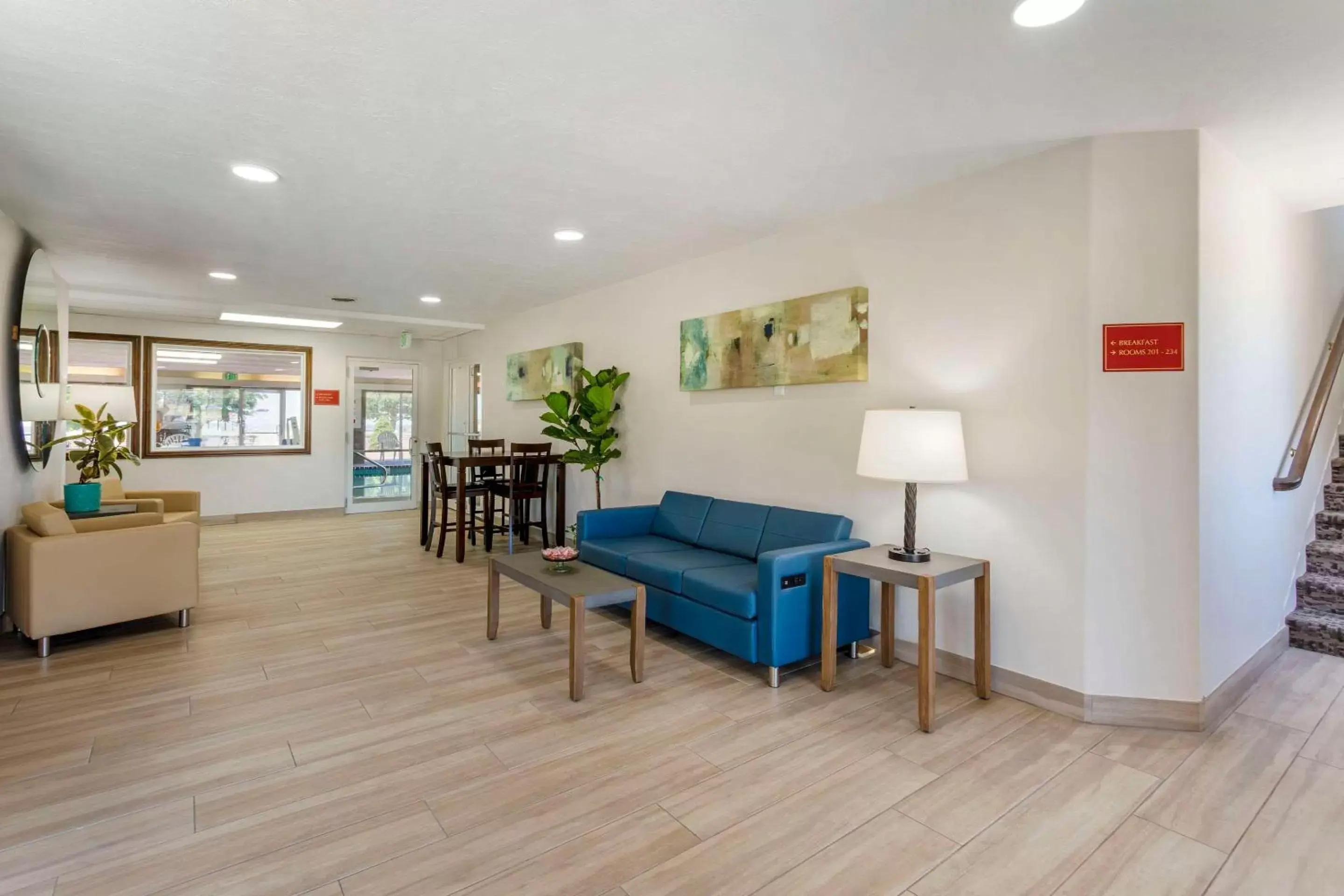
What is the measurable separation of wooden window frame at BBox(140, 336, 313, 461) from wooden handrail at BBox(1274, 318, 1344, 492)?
31.2 ft

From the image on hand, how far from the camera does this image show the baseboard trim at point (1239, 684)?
2.83 meters

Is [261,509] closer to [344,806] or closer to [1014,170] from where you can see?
[344,806]

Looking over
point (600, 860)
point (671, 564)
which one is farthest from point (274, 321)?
point (600, 860)

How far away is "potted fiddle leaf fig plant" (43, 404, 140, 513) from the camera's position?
4332mm

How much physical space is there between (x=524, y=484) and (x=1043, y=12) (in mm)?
5411

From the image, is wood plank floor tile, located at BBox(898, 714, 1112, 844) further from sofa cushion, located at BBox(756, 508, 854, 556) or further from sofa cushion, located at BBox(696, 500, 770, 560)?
sofa cushion, located at BBox(696, 500, 770, 560)

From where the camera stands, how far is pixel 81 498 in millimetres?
4328

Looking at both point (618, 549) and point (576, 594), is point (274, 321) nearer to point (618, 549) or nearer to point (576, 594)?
point (618, 549)

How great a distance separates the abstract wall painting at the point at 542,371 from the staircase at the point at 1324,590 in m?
5.36

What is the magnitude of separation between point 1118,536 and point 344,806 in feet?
10.5

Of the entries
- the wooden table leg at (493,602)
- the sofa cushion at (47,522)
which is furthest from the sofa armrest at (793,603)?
the sofa cushion at (47,522)

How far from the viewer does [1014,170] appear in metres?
3.12

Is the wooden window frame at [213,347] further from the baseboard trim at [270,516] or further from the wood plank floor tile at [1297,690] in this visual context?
the wood plank floor tile at [1297,690]

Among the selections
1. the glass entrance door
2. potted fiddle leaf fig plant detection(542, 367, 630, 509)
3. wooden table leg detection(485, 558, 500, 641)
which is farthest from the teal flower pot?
the glass entrance door
